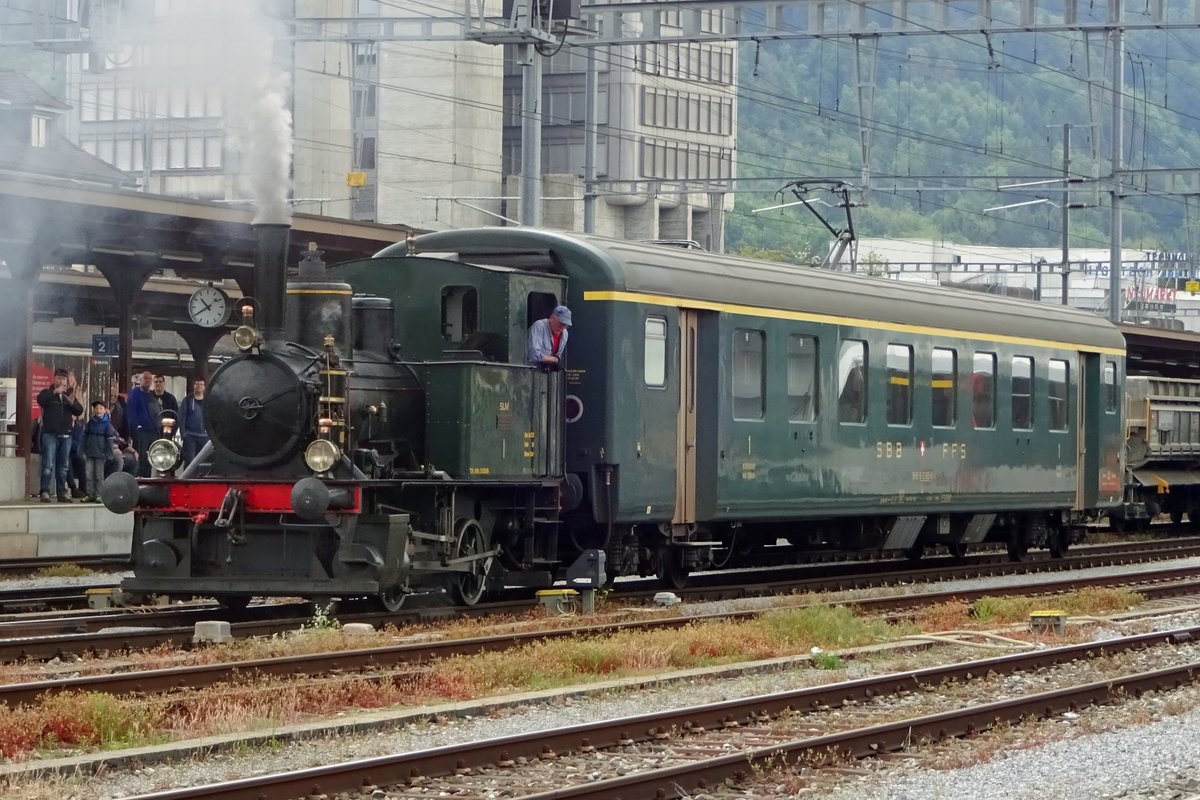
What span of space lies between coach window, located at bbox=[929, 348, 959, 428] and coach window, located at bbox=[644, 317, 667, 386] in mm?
4768

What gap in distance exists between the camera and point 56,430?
22109 millimetres

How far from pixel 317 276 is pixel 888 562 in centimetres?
1107

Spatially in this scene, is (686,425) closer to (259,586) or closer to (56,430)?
(259,586)

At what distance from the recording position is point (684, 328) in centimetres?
1616

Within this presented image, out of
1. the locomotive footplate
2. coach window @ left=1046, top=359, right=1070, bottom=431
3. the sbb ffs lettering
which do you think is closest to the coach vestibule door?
the sbb ffs lettering

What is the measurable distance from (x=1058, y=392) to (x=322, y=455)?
1195cm

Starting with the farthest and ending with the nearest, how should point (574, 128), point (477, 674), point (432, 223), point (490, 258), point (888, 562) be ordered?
point (574, 128) < point (432, 223) < point (888, 562) < point (490, 258) < point (477, 674)

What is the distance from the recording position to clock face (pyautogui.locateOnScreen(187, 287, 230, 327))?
20531 mm

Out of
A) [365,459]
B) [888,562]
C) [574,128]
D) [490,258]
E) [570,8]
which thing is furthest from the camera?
[574,128]

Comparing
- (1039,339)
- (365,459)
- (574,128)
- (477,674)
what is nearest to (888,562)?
(1039,339)

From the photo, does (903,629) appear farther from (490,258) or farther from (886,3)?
A: (886,3)

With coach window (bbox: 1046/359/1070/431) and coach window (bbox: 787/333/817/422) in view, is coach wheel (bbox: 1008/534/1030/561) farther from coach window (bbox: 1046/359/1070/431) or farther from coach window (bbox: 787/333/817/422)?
coach window (bbox: 787/333/817/422)

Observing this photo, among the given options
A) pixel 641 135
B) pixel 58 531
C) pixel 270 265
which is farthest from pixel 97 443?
pixel 641 135

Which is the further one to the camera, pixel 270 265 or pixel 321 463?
pixel 321 463
